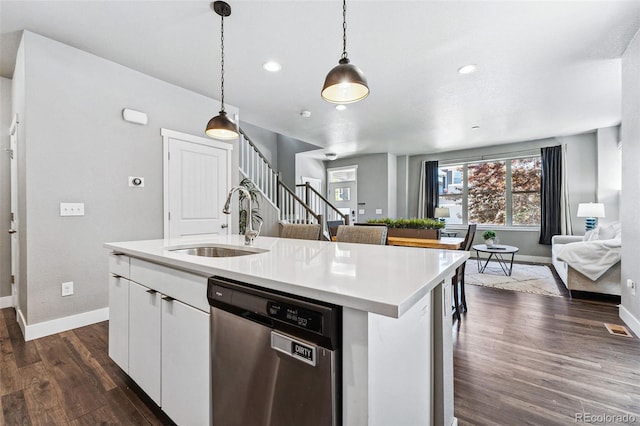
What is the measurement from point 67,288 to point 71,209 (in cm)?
74

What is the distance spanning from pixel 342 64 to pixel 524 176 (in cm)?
670

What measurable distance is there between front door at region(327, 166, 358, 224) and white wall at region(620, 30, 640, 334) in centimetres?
577

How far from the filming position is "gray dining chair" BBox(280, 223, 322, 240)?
2522 millimetres

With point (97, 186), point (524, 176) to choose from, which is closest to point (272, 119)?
point (97, 186)

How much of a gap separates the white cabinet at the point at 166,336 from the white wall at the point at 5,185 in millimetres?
2599

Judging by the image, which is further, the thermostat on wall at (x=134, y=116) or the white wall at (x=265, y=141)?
the white wall at (x=265, y=141)

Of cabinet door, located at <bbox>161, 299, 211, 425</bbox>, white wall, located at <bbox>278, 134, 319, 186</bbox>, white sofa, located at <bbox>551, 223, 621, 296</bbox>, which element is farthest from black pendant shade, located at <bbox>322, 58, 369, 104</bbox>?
white wall, located at <bbox>278, 134, 319, 186</bbox>

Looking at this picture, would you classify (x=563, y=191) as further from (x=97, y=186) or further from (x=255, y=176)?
(x=97, y=186)

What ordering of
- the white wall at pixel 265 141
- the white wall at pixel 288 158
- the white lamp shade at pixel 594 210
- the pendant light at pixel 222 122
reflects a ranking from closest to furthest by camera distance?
the pendant light at pixel 222 122 → the white lamp shade at pixel 594 210 → the white wall at pixel 265 141 → the white wall at pixel 288 158

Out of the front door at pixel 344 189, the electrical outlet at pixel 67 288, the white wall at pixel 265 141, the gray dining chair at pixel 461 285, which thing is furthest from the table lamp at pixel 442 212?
the electrical outlet at pixel 67 288

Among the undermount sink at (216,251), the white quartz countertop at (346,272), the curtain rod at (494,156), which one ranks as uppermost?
the curtain rod at (494,156)

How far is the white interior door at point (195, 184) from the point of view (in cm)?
345

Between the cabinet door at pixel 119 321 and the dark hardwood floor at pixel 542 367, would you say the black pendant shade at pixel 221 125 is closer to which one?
the cabinet door at pixel 119 321

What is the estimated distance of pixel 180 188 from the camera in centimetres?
354
